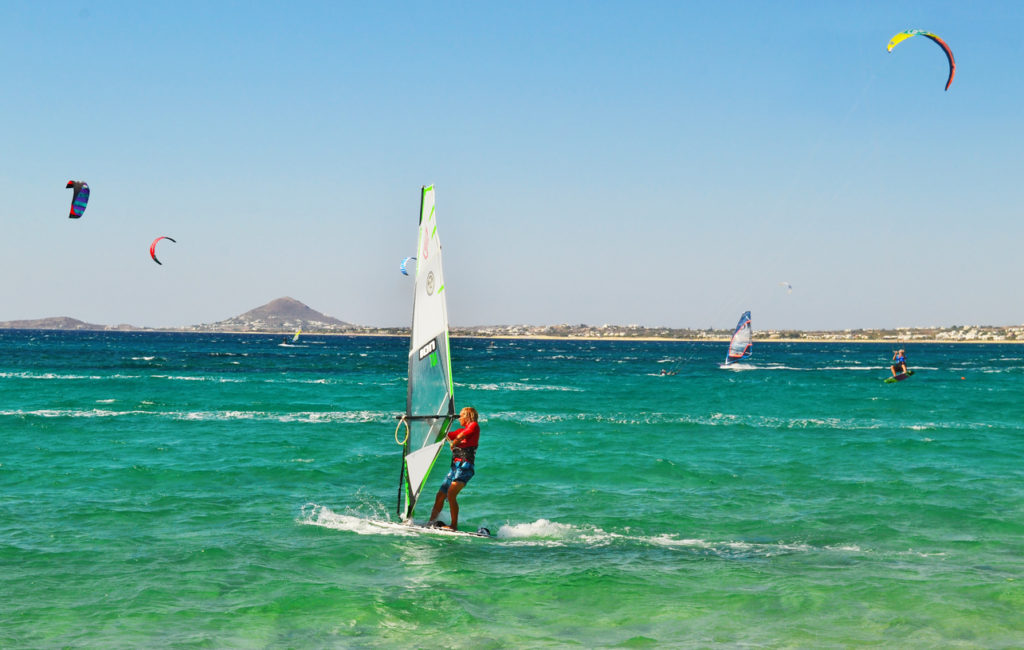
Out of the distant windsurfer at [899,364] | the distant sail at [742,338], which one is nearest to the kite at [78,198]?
the distant windsurfer at [899,364]

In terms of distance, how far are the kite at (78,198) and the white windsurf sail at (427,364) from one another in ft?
42.5

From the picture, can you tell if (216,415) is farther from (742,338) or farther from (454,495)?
(742,338)

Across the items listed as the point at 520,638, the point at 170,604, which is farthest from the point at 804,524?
the point at 170,604

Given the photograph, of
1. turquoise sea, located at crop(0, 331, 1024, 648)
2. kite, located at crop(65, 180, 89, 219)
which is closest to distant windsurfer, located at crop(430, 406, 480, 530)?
turquoise sea, located at crop(0, 331, 1024, 648)

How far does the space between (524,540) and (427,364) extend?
2.76 m

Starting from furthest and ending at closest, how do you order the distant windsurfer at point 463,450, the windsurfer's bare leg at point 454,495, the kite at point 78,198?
1. the kite at point 78,198
2. the windsurfer's bare leg at point 454,495
3. the distant windsurfer at point 463,450

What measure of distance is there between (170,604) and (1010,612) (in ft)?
27.6

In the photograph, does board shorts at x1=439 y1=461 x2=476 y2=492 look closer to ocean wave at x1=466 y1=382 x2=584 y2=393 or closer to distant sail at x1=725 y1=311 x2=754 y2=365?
ocean wave at x1=466 y1=382 x2=584 y2=393

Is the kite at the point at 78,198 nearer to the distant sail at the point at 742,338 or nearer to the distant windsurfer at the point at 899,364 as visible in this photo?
the distant windsurfer at the point at 899,364

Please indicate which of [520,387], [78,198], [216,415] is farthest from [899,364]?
[78,198]

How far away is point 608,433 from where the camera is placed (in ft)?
85.0

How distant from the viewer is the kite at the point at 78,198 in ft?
68.9

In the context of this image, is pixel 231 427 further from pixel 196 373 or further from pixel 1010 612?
pixel 196 373

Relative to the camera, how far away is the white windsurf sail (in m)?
11.1
